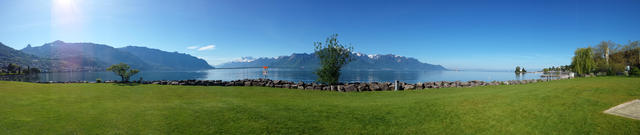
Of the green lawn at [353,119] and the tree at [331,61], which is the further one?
the tree at [331,61]

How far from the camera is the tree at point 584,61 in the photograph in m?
34.2

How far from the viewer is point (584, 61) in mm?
34938

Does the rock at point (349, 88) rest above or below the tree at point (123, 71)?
below

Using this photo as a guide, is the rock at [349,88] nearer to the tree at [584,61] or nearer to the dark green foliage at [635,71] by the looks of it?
the dark green foliage at [635,71]

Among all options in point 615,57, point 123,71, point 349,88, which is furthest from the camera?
point 615,57

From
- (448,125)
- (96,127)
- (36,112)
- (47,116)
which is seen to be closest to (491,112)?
(448,125)

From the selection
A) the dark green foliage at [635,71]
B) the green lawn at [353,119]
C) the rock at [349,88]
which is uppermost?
the dark green foliage at [635,71]

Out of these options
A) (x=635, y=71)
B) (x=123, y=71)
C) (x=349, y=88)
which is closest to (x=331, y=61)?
(x=349, y=88)

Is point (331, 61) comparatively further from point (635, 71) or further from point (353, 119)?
point (635, 71)

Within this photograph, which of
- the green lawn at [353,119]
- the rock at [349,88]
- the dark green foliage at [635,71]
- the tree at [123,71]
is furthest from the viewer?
the dark green foliage at [635,71]

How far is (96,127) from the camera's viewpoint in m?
4.70

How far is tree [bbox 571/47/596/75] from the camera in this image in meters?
34.2

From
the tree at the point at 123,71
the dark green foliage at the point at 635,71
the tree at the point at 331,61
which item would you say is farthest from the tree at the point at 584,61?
the tree at the point at 123,71

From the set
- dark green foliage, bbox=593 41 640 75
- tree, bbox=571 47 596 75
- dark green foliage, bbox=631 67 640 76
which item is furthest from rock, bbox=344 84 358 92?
dark green foliage, bbox=593 41 640 75
